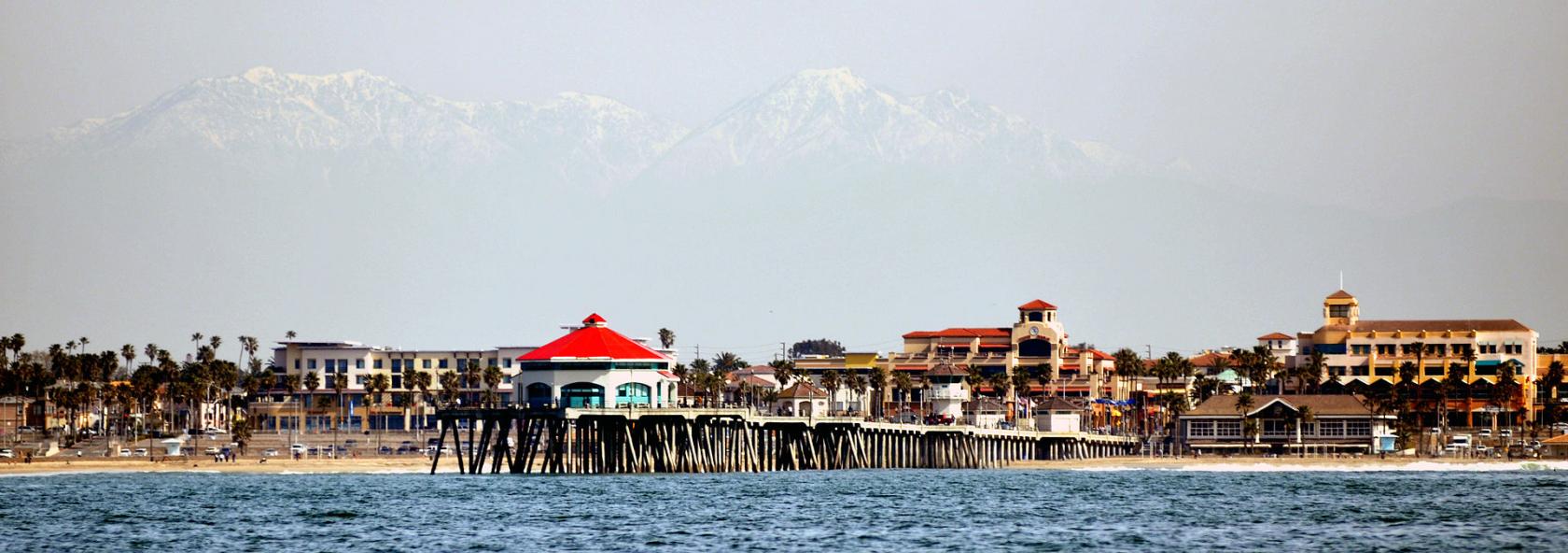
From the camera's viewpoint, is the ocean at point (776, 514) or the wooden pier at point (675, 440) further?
the wooden pier at point (675, 440)

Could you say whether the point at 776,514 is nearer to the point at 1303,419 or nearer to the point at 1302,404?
the point at 1303,419

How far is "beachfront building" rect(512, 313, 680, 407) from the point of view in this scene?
414 ft

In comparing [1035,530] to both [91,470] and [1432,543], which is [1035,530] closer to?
[1432,543]

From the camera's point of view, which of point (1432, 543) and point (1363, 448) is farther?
point (1363, 448)

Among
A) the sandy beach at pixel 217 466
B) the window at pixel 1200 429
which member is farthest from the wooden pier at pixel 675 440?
the window at pixel 1200 429

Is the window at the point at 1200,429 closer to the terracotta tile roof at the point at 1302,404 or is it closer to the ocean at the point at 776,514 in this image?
the terracotta tile roof at the point at 1302,404

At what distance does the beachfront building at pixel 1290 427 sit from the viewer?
186 metres

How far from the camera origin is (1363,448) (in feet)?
608

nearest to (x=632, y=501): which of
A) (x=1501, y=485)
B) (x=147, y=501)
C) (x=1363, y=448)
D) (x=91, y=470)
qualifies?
(x=147, y=501)

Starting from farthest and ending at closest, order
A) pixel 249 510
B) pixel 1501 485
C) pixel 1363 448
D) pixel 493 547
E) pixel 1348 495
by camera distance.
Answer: pixel 1363 448 → pixel 1501 485 → pixel 1348 495 → pixel 249 510 → pixel 493 547

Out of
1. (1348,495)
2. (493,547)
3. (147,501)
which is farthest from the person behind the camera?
(1348,495)

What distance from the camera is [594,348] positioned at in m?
127

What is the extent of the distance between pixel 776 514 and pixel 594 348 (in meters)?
36.3

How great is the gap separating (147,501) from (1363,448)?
110957mm
